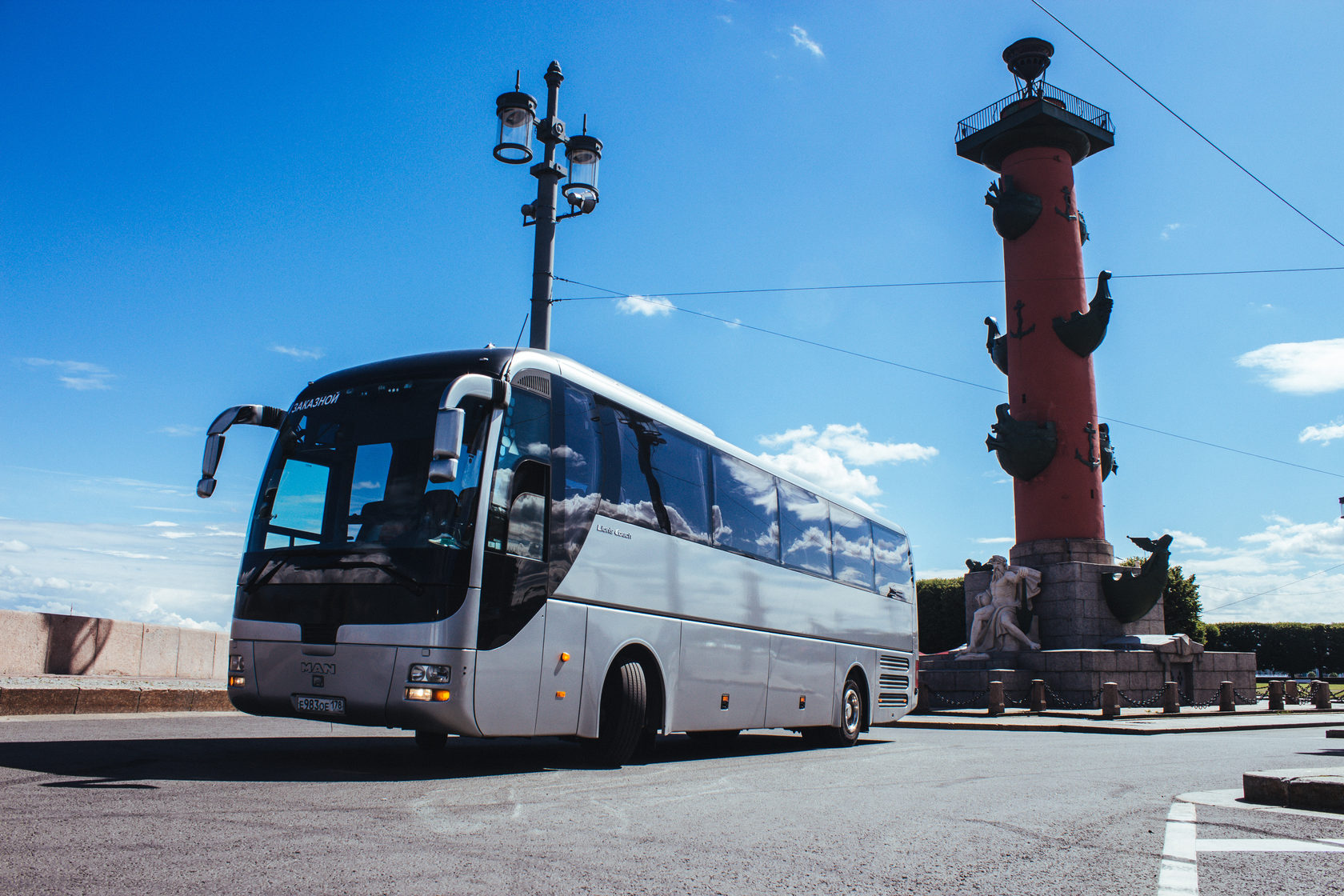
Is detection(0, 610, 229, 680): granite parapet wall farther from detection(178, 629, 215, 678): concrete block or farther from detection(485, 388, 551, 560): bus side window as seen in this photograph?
detection(485, 388, 551, 560): bus side window

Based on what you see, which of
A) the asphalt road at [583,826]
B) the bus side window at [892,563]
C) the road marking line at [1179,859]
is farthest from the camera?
the bus side window at [892,563]

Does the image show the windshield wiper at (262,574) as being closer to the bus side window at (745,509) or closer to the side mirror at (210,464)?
the side mirror at (210,464)

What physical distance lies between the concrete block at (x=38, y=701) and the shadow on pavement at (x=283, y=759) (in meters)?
2.99

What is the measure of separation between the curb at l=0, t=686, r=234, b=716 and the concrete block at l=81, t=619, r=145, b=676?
4.96ft

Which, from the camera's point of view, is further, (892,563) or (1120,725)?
(1120,725)

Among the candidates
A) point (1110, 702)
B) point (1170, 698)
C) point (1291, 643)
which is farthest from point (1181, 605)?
point (1110, 702)

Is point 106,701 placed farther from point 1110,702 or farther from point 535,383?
point 1110,702

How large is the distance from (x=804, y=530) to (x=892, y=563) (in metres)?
3.32

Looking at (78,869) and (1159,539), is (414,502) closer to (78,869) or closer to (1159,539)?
(78,869)

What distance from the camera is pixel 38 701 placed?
441 inches

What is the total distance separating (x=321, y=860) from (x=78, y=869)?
0.88 m

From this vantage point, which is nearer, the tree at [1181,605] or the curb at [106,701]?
the curb at [106,701]

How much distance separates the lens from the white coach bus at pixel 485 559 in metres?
7.24

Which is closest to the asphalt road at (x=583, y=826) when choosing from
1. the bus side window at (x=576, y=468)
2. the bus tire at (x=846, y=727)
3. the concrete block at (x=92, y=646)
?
the bus side window at (x=576, y=468)
